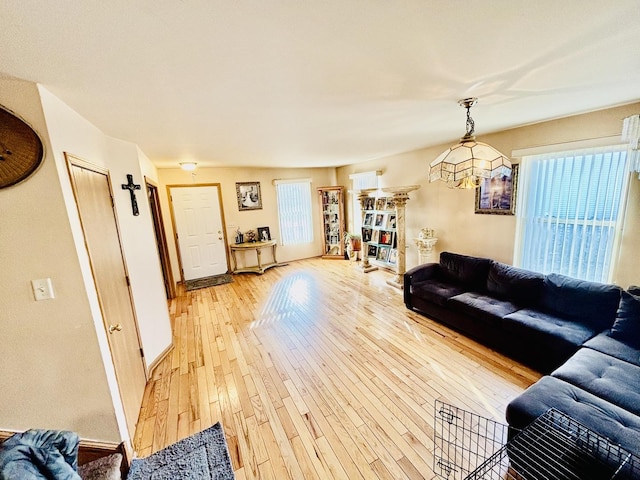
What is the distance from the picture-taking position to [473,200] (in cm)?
A: 354

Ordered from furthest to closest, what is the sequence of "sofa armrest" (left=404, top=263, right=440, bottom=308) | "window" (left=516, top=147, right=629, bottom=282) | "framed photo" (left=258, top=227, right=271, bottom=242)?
"framed photo" (left=258, top=227, right=271, bottom=242) → "sofa armrest" (left=404, top=263, right=440, bottom=308) → "window" (left=516, top=147, right=629, bottom=282)

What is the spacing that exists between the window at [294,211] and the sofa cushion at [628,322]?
5383 millimetres

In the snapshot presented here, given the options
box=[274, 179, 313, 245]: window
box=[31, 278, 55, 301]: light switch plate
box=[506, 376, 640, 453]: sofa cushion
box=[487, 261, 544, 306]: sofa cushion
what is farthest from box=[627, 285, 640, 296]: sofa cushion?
box=[274, 179, 313, 245]: window

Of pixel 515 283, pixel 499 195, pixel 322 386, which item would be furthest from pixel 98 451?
pixel 499 195

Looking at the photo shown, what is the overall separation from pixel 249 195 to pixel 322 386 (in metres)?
4.53

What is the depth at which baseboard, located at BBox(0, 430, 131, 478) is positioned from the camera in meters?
1.57

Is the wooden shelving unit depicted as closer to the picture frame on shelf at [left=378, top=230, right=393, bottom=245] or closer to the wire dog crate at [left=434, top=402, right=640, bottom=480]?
the picture frame on shelf at [left=378, top=230, right=393, bottom=245]

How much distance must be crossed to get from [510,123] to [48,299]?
161 inches

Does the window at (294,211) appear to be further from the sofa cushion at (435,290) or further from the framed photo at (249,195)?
the sofa cushion at (435,290)

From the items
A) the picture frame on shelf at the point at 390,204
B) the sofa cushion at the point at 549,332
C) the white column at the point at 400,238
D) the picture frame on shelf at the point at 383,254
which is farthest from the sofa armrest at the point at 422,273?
the picture frame on shelf at the point at 390,204

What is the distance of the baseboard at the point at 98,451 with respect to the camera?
1.57 metres

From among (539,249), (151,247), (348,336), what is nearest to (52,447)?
(151,247)

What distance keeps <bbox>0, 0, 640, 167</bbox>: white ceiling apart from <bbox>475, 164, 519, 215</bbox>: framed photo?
96cm

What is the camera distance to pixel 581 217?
2590mm
